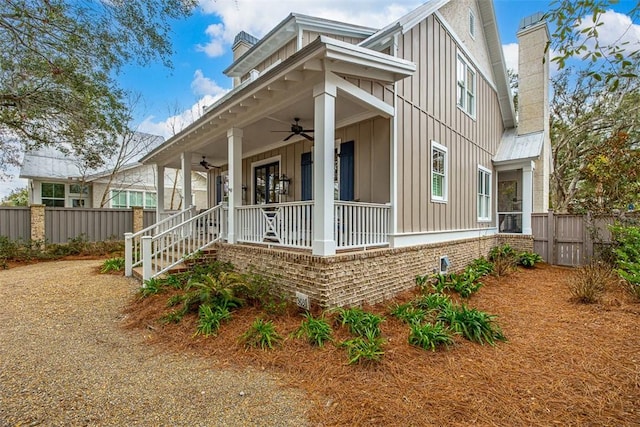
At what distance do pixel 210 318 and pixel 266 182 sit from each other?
594cm

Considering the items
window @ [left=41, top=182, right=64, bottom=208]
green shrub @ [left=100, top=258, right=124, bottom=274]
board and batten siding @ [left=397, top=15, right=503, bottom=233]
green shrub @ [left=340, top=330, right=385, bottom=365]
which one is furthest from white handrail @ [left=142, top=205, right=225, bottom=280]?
window @ [left=41, top=182, right=64, bottom=208]

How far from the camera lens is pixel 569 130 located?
15961mm

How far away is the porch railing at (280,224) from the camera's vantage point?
537 centimetres

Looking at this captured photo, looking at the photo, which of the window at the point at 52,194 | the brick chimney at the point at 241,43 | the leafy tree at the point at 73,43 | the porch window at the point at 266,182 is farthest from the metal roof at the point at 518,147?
the window at the point at 52,194

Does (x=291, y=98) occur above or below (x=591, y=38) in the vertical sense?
above

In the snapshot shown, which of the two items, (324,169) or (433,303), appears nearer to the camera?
(324,169)

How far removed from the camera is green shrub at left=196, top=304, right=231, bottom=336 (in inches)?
168

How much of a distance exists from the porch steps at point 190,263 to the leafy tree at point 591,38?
6789 mm

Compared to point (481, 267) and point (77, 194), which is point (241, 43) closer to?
point (77, 194)

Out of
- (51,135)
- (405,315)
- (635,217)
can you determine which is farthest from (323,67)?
(51,135)

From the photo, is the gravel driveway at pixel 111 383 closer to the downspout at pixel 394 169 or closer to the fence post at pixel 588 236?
the downspout at pixel 394 169

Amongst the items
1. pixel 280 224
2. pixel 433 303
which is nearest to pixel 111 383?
pixel 280 224

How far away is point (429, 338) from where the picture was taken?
393 cm

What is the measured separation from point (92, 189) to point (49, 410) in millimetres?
16588
